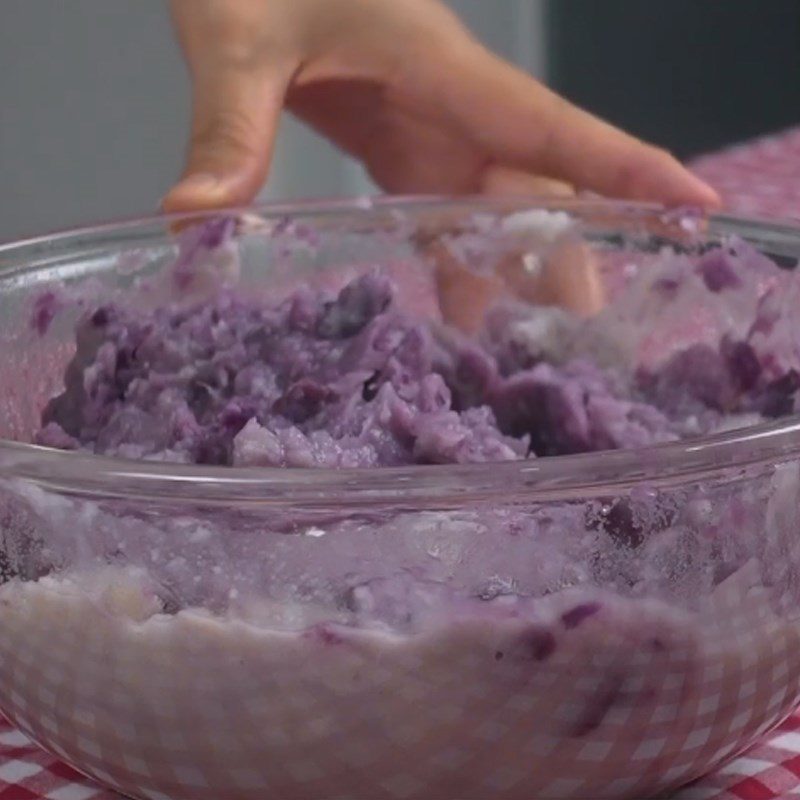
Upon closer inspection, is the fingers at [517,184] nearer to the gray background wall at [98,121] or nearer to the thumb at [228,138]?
the thumb at [228,138]

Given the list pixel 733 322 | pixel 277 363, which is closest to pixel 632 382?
pixel 733 322

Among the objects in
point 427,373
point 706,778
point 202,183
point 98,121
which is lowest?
point 706,778

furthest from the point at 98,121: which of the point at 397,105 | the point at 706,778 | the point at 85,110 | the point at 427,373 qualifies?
the point at 706,778

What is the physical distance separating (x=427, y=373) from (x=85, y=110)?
1.29m

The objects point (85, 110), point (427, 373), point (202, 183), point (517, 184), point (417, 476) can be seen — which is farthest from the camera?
point (85, 110)

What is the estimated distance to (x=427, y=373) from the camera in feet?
2.68

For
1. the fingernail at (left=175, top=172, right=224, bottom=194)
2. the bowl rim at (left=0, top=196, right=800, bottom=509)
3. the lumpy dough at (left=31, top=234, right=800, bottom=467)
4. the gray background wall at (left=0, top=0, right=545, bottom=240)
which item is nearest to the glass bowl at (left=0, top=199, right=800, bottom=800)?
the bowl rim at (left=0, top=196, right=800, bottom=509)

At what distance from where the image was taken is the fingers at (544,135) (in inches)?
39.2

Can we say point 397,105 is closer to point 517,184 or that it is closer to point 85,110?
Answer: point 517,184

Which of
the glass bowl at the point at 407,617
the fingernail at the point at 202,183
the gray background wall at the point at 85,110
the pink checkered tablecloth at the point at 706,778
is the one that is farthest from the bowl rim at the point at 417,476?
the gray background wall at the point at 85,110

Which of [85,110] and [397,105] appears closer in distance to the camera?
[397,105]

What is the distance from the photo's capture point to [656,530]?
1.64ft

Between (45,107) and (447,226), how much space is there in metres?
1.15

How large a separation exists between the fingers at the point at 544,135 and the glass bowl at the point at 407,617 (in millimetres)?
500
